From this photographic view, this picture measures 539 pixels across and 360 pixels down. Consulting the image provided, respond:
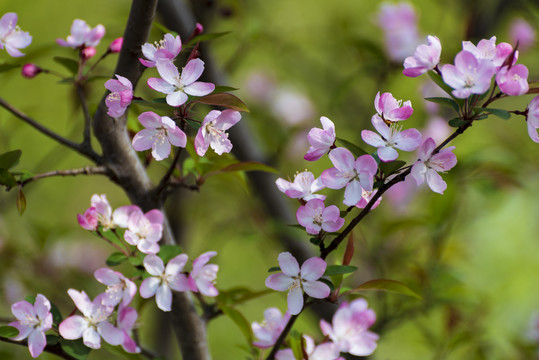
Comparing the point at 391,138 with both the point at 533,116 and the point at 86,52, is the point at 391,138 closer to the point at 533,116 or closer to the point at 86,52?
the point at 533,116

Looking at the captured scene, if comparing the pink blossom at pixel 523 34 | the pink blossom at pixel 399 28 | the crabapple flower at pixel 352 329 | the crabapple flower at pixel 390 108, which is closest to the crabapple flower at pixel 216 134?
the crabapple flower at pixel 390 108

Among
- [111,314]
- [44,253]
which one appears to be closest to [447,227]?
[111,314]

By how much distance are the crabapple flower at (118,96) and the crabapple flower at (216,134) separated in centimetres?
6

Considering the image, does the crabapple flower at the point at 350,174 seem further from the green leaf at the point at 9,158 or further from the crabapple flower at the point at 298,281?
the green leaf at the point at 9,158


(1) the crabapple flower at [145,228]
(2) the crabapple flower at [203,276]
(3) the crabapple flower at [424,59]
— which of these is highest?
(3) the crabapple flower at [424,59]

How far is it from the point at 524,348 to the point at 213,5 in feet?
2.57

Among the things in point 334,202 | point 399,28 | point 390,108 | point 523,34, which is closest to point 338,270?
point 390,108

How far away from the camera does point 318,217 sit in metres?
0.44

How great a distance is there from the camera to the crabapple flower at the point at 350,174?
419 millimetres

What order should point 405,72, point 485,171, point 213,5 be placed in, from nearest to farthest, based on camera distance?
point 405,72 → point 213,5 → point 485,171

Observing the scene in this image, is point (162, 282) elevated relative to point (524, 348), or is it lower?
elevated

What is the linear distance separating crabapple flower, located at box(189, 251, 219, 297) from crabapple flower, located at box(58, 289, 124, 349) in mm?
77

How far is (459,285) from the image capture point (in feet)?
3.17

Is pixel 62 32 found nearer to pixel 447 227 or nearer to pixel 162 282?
pixel 447 227
